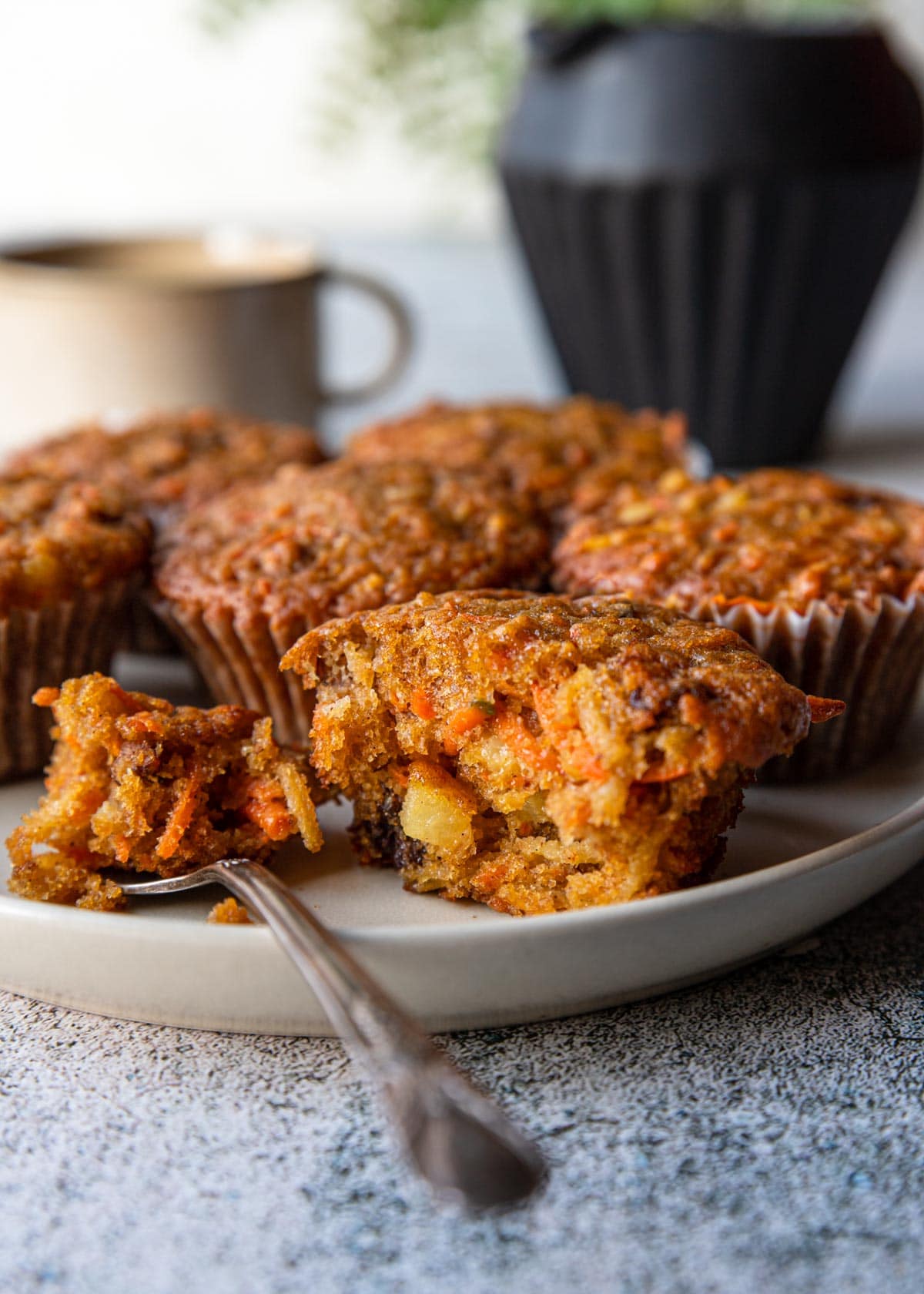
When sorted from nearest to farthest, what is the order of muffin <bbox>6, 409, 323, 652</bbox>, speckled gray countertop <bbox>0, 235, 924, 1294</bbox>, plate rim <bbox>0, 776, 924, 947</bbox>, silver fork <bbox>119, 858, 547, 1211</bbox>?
silver fork <bbox>119, 858, 547, 1211</bbox>
speckled gray countertop <bbox>0, 235, 924, 1294</bbox>
plate rim <bbox>0, 776, 924, 947</bbox>
muffin <bbox>6, 409, 323, 652</bbox>

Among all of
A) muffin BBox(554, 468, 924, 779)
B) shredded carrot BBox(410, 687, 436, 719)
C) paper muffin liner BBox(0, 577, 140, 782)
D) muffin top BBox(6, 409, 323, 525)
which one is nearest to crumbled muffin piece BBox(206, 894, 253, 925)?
shredded carrot BBox(410, 687, 436, 719)

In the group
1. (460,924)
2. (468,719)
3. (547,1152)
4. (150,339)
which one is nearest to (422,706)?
(468,719)

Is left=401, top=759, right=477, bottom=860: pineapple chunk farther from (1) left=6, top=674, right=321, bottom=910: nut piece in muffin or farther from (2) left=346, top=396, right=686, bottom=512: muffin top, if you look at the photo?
(2) left=346, top=396, right=686, bottom=512: muffin top

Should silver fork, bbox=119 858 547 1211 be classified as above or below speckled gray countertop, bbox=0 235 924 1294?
above

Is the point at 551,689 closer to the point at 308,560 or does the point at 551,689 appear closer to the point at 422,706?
the point at 422,706

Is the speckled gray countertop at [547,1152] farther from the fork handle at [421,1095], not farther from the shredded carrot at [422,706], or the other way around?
the shredded carrot at [422,706]

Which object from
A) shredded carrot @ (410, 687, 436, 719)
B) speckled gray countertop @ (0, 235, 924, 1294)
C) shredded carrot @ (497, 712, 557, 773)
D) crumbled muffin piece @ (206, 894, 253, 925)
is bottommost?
speckled gray countertop @ (0, 235, 924, 1294)

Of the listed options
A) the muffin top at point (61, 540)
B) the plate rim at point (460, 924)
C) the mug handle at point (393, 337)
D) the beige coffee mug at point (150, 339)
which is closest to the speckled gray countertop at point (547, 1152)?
the plate rim at point (460, 924)
